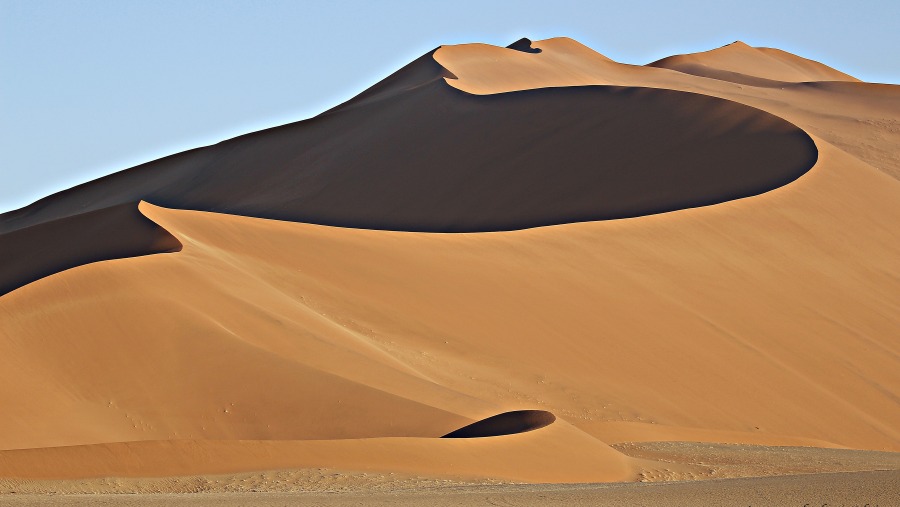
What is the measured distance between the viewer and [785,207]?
29.2 metres

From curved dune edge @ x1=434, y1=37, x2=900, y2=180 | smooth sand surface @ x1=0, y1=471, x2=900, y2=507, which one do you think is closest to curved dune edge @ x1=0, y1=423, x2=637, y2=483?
smooth sand surface @ x1=0, y1=471, x2=900, y2=507

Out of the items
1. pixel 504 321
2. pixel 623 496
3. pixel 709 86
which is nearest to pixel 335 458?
pixel 623 496

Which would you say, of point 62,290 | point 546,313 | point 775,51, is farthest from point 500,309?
point 775,51

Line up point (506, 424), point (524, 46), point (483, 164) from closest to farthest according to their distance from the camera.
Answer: point (506, 424) → point (483, 164) → point (524, 46)

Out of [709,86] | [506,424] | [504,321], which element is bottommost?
[506,424]

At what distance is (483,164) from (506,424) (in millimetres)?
27222

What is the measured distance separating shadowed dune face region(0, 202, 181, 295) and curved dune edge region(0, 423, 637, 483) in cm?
625

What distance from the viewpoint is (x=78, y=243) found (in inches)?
860

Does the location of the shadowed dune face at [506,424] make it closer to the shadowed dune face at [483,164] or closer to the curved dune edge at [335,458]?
the curved dune edge at [335,458]

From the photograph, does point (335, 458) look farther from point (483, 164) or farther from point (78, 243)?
point (483, 164)

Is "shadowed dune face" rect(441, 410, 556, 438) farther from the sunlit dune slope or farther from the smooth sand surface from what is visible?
the sunlit dune slope

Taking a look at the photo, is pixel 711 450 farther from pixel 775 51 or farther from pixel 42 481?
pixel 775 51

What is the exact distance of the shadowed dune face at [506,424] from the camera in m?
14.6

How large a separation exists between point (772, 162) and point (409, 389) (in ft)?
66.6
